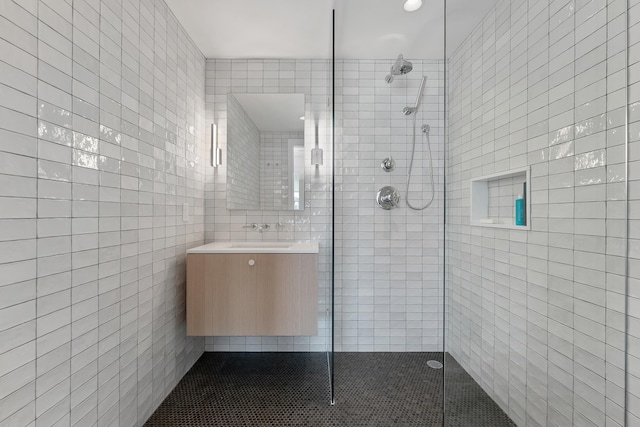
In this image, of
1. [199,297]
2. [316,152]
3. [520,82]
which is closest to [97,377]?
[199,297]

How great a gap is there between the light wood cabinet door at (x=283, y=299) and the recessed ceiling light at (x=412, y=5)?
1660 millimetres

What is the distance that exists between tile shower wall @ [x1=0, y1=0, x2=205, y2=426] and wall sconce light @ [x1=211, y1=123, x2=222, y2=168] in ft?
1.18

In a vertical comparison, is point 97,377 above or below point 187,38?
below

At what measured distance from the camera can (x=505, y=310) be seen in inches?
47.8

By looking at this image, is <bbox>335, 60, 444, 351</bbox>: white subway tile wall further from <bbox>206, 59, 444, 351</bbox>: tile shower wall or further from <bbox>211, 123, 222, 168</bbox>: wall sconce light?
<bbox>211, 123, 222, 168</bbox>: wall sconce light

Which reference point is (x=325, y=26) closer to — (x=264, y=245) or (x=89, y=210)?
(x=264, y=245)

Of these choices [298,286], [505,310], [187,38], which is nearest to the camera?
[505,310]

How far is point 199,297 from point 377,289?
1.23 meters

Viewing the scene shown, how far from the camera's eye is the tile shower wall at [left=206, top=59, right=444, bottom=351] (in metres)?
1.82

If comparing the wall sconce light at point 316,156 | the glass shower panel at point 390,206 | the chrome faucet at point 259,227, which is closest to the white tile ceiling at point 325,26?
the glass shower panel at point 390,206

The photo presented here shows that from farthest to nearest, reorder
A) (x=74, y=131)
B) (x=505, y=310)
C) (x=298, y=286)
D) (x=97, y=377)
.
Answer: (x=298, y=286), (x=505, y=310), (x=97, y=377), (x=74, y=131)

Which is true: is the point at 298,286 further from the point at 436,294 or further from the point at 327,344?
the point at 436,294

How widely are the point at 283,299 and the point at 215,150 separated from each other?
1.24 m

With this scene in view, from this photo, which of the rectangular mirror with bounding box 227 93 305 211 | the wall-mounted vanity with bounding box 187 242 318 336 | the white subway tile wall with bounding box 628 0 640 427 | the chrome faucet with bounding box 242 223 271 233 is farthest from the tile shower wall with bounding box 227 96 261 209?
the white subway tile wall with bounding box 628 0 640 427
